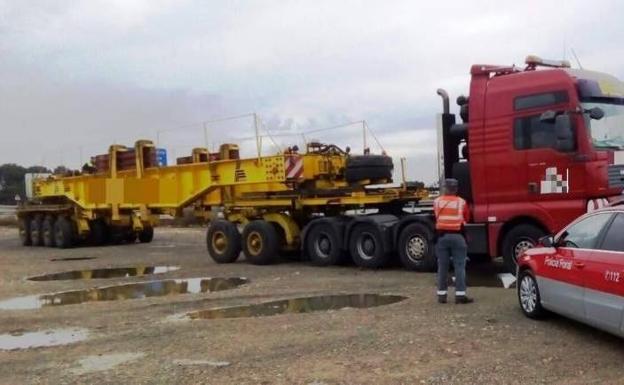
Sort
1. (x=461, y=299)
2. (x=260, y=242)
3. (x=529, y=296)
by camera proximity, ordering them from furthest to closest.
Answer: (x=260, y=242) → (x=461, y=299) → (x=529, y=296)

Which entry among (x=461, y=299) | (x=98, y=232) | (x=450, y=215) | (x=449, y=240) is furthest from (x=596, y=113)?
(x=98, y=232)

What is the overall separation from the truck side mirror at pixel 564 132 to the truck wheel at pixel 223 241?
846 centimetres

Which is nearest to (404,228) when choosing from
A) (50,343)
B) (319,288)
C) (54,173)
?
(319,288)

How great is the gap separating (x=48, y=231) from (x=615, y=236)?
24.2 meters

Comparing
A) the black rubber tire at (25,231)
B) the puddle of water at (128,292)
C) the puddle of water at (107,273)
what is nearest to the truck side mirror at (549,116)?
the puddle of water at (128,292)

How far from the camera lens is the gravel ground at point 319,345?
235 inches

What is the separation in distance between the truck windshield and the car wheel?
10.4 feet

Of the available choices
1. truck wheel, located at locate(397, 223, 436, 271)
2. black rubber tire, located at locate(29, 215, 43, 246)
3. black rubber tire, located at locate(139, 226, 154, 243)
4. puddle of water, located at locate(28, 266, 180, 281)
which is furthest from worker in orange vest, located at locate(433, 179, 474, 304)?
black rubber tire, located at locate(29, 215, 43, 246)

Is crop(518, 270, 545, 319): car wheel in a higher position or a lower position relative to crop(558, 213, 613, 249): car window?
lower

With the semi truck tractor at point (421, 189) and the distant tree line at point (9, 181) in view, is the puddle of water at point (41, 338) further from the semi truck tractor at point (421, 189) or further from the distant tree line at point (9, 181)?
the distant tree line at point (9, 181)

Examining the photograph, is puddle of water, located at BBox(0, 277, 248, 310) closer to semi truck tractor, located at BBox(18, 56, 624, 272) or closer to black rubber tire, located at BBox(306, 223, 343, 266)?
black rubber tire, located at BBox(306, 223, 343, 266)

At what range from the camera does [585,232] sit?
705 cm

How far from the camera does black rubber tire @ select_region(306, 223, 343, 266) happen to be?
1455 centimetres

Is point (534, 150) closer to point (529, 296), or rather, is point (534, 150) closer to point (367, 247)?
point (529, 296)
